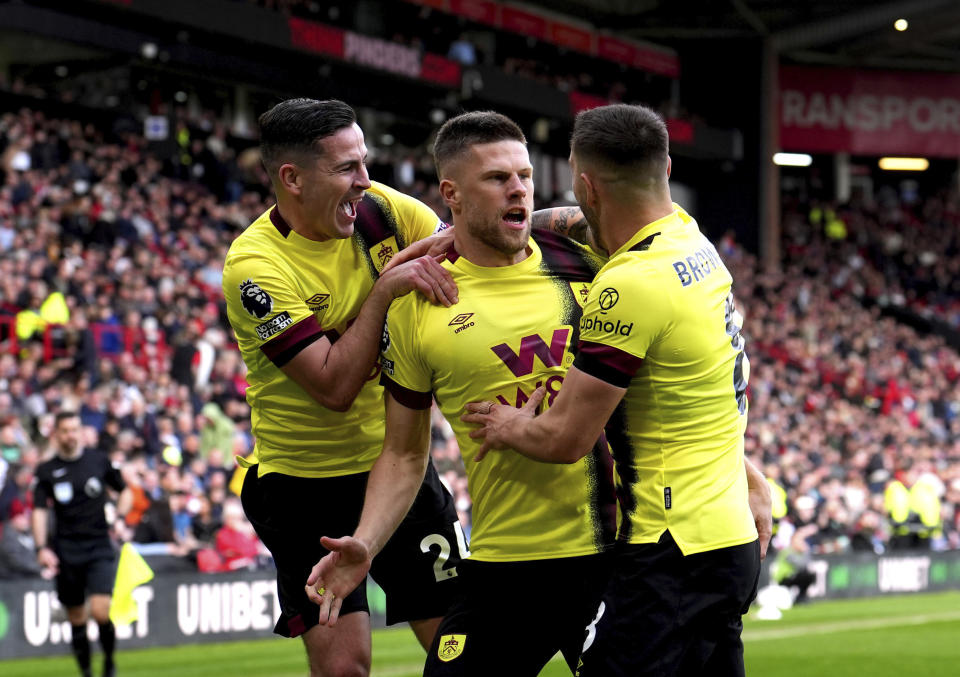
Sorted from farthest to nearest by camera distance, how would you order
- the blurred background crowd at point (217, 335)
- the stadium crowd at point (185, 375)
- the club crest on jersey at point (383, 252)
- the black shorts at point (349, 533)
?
the blurred background crowd at point (217, 335) → the stadium crowd at point (185, 375) → the black shorts at point (349, 533) → the club crest on jersey at point (383, 252)

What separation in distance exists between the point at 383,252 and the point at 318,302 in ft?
1.13

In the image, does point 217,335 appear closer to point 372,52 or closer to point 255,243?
point 372,52

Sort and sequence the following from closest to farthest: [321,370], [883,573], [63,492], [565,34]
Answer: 1. [321,370]
2. [63,492]
3. [883,573]
4. [565,34]

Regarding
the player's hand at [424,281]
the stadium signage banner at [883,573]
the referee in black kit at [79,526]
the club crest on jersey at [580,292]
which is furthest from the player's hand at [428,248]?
the stadium signage banner at [883,573]

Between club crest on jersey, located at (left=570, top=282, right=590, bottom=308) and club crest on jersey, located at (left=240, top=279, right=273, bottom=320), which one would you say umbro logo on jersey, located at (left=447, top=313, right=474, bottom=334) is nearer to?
club crest on jersey, located at (left=570, top=282, right=590, bottom=308)

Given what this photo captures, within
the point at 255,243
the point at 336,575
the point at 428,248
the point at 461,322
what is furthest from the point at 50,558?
the point at 461,322

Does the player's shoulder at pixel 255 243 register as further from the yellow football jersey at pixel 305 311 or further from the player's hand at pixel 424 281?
the player's hand at pixel 424 281

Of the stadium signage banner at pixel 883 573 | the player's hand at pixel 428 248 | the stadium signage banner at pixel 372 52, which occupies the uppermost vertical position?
the stadium signage banner at pixel 372 52

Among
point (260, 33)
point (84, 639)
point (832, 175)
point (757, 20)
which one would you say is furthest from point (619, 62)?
point (84, 639)

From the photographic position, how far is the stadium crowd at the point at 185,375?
14805 mm

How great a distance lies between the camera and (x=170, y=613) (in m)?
14.2

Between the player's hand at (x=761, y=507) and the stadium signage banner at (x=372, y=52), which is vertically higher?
the stadium signage banner at (x=372, y=52)

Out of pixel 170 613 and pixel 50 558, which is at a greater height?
pixel 50 558

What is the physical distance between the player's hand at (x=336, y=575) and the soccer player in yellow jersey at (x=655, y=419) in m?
0.73
